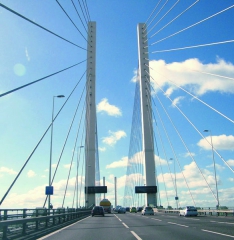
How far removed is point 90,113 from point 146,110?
9185mm

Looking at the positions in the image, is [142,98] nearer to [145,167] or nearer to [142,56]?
[142,56]

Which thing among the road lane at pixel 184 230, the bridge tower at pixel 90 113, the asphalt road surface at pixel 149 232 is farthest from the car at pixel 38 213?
the bridge tower at pixel 90 113

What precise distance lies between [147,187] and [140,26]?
2457cm

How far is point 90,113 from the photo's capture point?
53375 millimetres

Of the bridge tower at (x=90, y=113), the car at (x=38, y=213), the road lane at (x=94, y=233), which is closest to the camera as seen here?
the road lane at (x=94, y=233)

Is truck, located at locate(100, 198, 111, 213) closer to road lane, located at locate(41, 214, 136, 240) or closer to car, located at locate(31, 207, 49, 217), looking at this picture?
car, located at locate(31, 207, 49, 217)

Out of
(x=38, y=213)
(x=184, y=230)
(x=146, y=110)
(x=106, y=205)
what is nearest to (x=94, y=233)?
(x=184, y=230)

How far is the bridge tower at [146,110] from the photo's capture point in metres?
46.9

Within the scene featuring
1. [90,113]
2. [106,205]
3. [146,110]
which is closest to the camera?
[146,110]

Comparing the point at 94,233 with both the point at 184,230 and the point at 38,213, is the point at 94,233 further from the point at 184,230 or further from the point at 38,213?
the point at 38,213

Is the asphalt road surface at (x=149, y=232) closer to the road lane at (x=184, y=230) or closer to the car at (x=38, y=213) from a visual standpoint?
the road lane at (x=184, y=230)

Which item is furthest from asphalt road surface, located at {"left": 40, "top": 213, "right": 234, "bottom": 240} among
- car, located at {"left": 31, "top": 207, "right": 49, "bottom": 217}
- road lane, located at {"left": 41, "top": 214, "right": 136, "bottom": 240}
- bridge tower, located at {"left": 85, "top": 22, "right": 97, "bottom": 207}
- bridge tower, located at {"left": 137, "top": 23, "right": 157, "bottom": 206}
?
bridge tower, located at {"left": 85, "top": 22, "right": 97, "bottom": 207}

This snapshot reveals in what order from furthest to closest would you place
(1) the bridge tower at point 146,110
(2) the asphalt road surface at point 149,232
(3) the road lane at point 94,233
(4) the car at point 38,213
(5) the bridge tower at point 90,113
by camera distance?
(5) the bridge tower at point 90,113, (1) the bridge tower at point 146,110, (4) the car at point 38,213, (3) the road lane at point 94,233, (2) the asphalt road surface at point 149,232

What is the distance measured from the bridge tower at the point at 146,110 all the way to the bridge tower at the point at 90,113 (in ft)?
22.4
